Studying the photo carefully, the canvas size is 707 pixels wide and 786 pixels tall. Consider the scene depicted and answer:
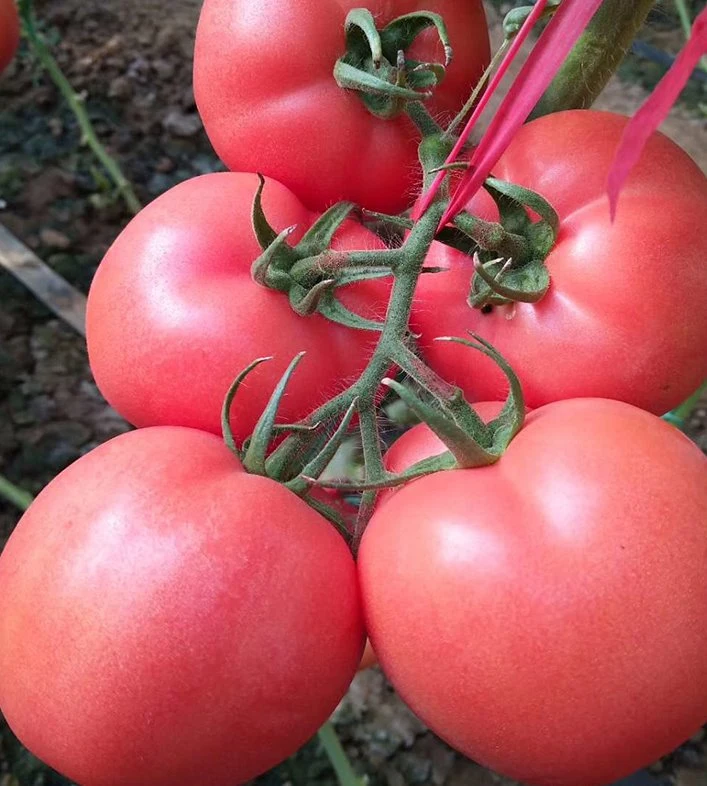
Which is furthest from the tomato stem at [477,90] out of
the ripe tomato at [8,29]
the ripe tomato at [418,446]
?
the ripe tomato at [8,29]

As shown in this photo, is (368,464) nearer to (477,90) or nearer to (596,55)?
(477,90)

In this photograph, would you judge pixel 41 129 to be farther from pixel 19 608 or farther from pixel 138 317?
pixel 19 608

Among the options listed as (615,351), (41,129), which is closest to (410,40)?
(615,351)

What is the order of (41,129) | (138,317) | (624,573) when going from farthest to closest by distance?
(41,129), (138,317), (624,573)

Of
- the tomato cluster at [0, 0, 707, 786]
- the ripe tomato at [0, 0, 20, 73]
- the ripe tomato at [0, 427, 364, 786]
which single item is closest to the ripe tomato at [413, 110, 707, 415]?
the tomato cluster at [0, 0, 707, 786]

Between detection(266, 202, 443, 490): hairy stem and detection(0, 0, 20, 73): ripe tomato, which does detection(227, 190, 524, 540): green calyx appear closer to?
detection(266, 202, 443, 490): hairy stem

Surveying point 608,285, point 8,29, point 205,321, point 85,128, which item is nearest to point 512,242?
point 608,285

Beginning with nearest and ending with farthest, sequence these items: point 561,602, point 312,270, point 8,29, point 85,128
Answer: point 561,602 < point 312,270 < point 8,29 < point 85,128
